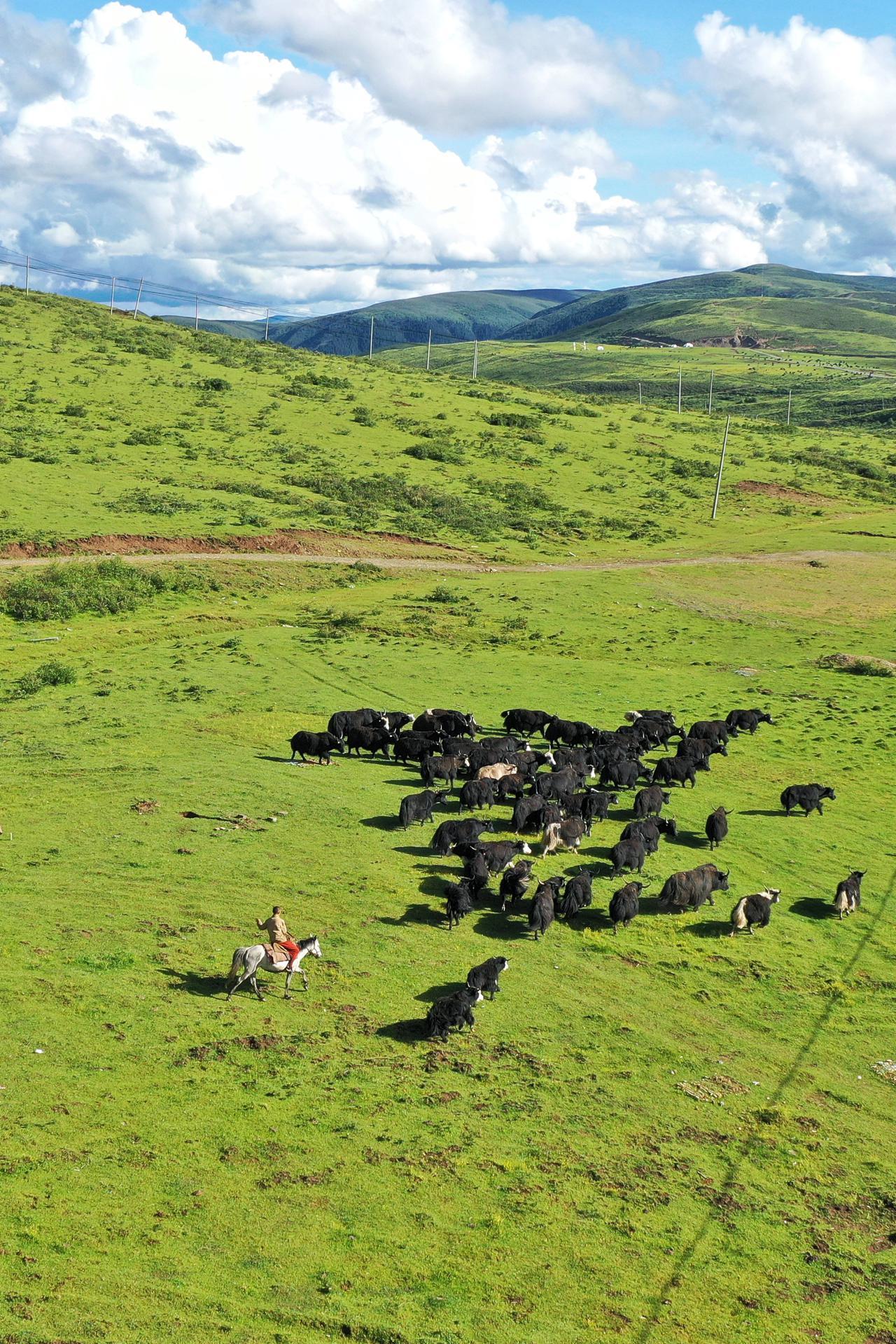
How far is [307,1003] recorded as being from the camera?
16.8 m

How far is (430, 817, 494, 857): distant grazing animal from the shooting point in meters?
22.9

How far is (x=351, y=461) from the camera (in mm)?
77625

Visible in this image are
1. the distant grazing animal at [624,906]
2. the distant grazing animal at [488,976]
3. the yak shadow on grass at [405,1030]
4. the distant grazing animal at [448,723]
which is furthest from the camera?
the distant grazing animal at [448,723]

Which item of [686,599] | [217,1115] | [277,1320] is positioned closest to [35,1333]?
[277,1320]

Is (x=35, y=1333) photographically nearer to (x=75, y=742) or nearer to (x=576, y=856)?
(x=576, y=856)

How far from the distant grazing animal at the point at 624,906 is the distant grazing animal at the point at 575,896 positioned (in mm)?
490

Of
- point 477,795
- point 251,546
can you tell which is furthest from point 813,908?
point 251,546

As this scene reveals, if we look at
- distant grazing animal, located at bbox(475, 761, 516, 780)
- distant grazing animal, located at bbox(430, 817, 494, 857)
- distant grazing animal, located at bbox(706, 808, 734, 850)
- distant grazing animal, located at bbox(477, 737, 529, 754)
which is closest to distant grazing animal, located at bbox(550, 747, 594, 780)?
distant grazing animal, located at bbox(477, 737, 529, 754)

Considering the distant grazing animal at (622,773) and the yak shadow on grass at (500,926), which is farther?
the distant grazing animal at (622,773)

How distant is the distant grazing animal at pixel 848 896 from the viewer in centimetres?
2219

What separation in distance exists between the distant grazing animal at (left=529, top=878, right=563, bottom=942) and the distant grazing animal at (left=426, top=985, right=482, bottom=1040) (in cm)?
337

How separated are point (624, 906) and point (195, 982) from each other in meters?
7.83

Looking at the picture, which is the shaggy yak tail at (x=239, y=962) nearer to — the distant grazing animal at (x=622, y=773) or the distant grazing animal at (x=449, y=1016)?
the distant grazing animal at (x=449, y=1016)

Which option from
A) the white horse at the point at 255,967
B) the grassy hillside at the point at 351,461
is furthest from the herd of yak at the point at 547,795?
the grassy hillside at the point at 351,461
